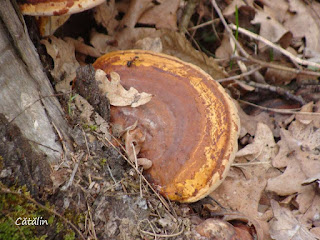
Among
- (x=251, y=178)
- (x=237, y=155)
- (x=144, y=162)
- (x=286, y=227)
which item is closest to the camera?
(x=144, y=162)

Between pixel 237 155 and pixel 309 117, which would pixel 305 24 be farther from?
pixel 237 155

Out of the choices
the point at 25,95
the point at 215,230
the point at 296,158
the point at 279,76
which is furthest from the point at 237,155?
the point at 25,95

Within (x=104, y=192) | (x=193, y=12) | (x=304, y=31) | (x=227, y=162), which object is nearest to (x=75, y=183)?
(x=104, y=192)

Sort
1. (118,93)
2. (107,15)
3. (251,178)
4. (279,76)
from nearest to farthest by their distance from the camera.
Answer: (118,93), (251,178), (107,15), (279,76)

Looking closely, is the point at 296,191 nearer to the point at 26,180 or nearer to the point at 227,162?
the point at 227,162

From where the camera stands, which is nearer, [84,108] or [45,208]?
[45,208]

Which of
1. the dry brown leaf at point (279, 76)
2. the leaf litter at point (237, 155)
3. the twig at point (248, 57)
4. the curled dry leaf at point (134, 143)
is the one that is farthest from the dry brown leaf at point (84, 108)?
the dry brown leaf at point (279, 76)
